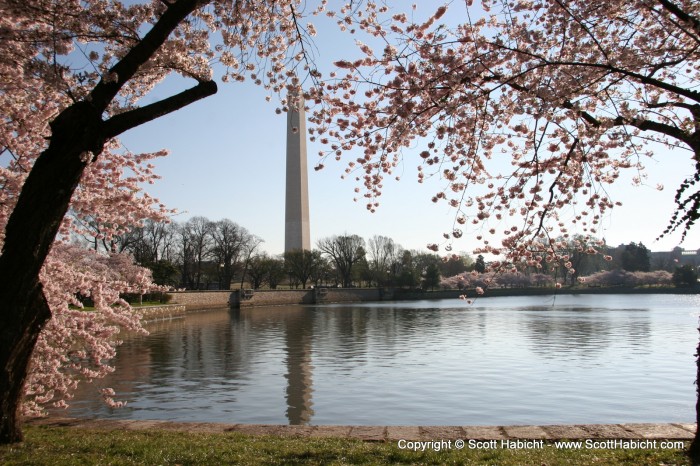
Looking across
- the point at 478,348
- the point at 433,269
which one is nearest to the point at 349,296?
the point at 433,269

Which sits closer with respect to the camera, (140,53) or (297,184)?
(140,53)

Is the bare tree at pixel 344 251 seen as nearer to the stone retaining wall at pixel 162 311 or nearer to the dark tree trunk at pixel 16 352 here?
the stone retaining wall at pixel 162 311

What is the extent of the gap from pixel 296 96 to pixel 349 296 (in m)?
70.7

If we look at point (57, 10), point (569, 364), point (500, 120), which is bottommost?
point (569, 364)

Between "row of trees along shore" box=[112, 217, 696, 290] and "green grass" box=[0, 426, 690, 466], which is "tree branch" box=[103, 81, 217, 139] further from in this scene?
"row of trees along shore" box=[112, 217, 696, 290]

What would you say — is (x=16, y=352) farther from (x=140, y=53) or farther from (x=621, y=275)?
(x=621, y=275)

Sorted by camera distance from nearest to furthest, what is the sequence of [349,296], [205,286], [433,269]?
[205,286] → [349,296] → [433,269]

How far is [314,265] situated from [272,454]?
240 ft

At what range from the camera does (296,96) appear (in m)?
8.02

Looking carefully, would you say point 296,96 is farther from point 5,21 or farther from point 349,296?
point 349,296

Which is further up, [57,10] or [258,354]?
[57,10]

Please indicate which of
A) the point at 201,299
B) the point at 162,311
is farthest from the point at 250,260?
the point at 162,311

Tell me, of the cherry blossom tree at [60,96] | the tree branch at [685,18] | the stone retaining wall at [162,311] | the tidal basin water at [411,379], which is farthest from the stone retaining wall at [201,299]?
the tree branch at [685,18]

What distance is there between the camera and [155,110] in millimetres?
5617
